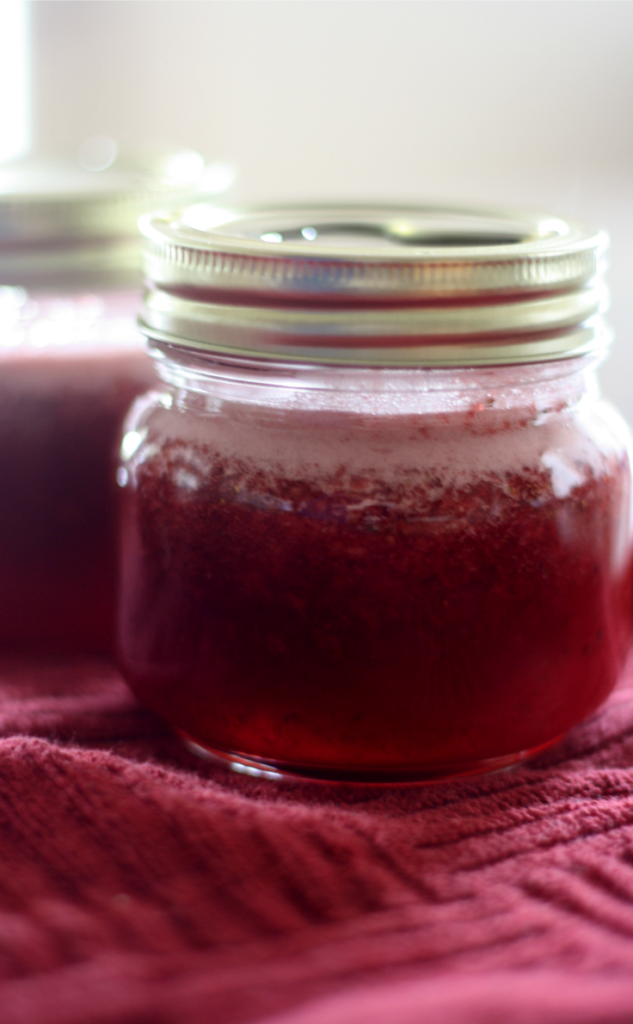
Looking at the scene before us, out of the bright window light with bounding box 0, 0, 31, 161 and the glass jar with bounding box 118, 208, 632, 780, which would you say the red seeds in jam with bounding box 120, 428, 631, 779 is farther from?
the bright window light with bounding box 0, 0, 31, 161

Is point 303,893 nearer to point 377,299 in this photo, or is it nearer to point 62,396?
point 377,299

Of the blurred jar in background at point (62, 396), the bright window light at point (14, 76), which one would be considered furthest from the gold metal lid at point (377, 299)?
the bright window light at point (14, 76)

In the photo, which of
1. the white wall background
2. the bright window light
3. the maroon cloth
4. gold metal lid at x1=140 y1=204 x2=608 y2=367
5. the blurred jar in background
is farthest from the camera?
the bright window light

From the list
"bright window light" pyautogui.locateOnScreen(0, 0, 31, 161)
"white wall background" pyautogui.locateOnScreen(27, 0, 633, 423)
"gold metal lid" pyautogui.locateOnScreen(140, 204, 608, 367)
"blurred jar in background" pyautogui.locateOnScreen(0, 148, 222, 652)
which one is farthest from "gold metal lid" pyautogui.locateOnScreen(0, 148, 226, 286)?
"bright window light" pyautogui.locateOnScreen(0, 0, 31, 161)

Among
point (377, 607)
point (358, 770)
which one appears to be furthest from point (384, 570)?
point (358, 770)

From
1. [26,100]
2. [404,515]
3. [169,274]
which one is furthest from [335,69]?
[404,515]

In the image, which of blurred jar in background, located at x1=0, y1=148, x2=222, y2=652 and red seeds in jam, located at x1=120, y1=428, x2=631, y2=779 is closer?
red seeds in jam, located at x1=120, y1=428, x2=631, y2=779

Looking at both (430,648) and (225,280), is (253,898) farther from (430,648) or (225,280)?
(225,280)
